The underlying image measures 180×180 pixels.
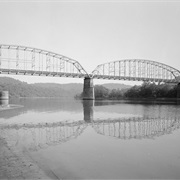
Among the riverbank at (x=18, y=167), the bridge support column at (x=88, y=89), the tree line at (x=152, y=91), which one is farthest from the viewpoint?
the tree line at (x=152, y=91)

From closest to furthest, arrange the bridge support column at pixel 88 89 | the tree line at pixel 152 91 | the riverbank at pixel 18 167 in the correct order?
the riverbank at pixel 18 167
the bridge support column at pixel 88 89
the tree line at pixel 152 91

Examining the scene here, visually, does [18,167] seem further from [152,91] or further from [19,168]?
[152,91]

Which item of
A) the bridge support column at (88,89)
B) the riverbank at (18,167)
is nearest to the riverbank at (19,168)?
the riverbank at (18,167)

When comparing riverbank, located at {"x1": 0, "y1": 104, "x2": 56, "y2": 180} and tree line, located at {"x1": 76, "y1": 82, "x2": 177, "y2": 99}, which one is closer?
riverbank, located at {"x1": 0, "y1": 104, "x2": 56, "y2": 180}

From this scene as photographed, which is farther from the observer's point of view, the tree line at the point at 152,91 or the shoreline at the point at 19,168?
the tree line at the point at 152,91

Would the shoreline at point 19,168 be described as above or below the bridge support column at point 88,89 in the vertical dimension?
below

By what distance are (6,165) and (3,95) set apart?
58.7 metres

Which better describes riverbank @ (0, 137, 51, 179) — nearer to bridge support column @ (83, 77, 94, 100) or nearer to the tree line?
bridge support column @ (83, 77, 94, 100)

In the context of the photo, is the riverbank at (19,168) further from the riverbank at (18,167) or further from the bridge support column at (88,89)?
the bridge support column at (88,89)

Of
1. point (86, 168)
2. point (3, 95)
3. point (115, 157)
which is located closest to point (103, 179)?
point (86, 168)

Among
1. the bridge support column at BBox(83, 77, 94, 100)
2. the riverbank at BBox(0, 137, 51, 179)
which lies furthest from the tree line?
the riverbank at BBox(0, 137, 51, 179)

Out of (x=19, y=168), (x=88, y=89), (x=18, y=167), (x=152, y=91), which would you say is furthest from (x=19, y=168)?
(x=152, y=91)

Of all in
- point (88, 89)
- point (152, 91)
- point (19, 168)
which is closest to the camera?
point (19, 168)

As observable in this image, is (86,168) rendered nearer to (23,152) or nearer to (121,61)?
(23,152)
